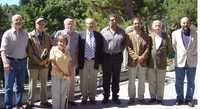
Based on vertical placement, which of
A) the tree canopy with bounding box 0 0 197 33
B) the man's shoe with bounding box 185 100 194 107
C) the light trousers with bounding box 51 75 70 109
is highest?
the tree canopy with bounding box 0 0 197 33

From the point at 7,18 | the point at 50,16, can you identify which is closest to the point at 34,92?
the point at 7,18

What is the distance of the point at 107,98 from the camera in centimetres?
1166

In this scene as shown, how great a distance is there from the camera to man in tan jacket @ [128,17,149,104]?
11.5 metres

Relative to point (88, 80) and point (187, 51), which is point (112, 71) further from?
point (187, 51)

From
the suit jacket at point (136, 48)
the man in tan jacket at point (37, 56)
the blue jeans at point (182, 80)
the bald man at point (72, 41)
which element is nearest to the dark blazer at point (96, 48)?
the bald man at point (72, 41)

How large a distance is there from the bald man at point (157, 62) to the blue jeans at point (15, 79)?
2.74 metres

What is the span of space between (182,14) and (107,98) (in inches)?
725

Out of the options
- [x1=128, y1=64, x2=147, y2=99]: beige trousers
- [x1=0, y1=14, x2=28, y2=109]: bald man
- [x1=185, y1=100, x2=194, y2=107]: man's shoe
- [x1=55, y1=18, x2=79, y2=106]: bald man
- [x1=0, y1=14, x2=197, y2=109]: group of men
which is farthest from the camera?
[x1=128, y1=64, x2=147, y2=99]: beige trousers

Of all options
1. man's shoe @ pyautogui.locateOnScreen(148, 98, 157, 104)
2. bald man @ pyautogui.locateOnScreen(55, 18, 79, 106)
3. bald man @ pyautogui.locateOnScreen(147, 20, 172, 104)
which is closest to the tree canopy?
bald man @ pyautogui.locateOnScreen(147, 20, 172, 104)

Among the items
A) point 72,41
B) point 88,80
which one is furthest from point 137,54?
point 72,41

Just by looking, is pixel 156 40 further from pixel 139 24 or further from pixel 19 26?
pixel 19 26

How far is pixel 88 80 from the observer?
11.6 metres

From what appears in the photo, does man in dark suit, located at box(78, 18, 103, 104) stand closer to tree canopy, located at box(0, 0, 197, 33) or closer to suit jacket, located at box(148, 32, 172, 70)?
suit jacket, located at box(148, 32, 172, 70)

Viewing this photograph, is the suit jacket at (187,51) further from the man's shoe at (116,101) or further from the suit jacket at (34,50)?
the suit jacket at (34,50)
